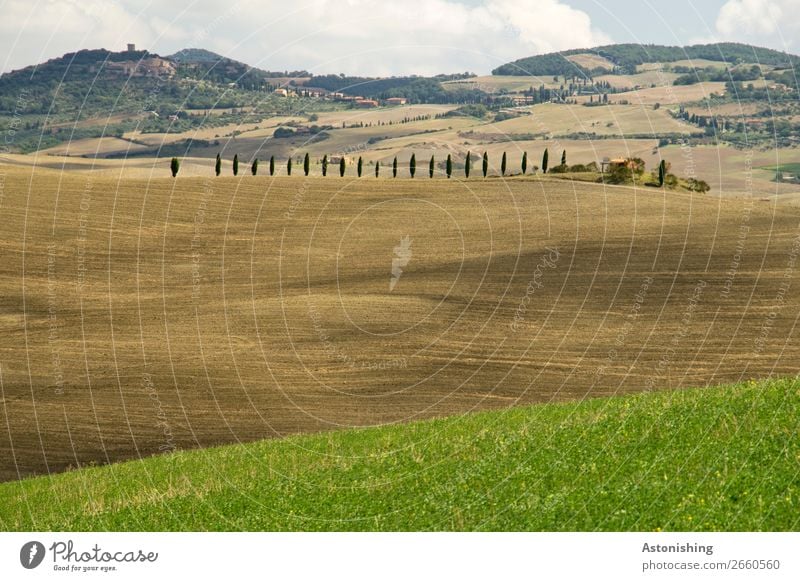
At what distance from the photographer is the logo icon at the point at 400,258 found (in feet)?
237

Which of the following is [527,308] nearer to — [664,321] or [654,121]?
[664,321]

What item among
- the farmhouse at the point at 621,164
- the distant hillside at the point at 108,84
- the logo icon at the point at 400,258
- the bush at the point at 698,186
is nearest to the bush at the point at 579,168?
the farmhouse at the point at 621,164

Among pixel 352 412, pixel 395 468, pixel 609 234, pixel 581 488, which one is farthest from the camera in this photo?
pixel 609 234

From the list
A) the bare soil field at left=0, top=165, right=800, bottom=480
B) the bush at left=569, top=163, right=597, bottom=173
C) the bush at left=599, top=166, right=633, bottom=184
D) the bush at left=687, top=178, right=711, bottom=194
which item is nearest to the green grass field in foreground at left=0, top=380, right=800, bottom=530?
the bare soil field at left=0, top=165, right=800, bottom=480

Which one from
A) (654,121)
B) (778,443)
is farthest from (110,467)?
(654,121)

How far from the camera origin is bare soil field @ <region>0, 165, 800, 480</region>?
44.8 meters

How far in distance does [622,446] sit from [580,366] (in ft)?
95.1

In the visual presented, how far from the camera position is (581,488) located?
19.1m

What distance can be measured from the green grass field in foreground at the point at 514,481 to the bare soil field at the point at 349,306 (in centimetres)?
1204

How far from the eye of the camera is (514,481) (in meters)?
20.3
